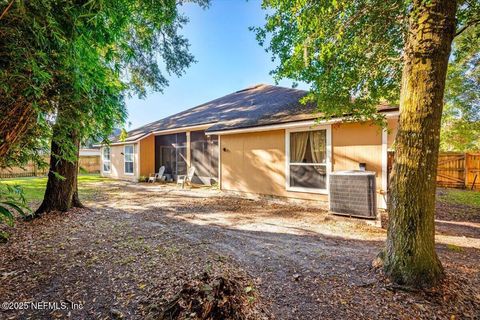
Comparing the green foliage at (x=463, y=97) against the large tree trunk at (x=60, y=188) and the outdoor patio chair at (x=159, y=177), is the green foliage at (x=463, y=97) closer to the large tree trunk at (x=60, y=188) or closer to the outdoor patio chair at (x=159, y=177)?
the large tree trunk at (x=60, y=188)

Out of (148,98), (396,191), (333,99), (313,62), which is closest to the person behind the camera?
(396,191)

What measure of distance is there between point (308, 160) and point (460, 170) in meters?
10.6

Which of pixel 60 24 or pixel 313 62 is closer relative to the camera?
pixel 60 24

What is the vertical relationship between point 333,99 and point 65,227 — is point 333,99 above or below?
above

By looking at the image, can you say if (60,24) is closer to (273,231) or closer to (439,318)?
(439,318)

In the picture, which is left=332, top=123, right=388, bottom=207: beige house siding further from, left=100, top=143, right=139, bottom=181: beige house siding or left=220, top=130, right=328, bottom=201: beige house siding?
left=100, top=143, right=139, bottom=181: beige house siding

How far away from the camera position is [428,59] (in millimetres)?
2660

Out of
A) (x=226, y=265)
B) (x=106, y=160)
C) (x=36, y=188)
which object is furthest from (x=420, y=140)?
(x=106, y=160)

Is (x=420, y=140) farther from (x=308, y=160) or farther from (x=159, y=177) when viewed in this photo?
(x=159, y=177)

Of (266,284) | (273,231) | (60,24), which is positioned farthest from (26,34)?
(273,231)

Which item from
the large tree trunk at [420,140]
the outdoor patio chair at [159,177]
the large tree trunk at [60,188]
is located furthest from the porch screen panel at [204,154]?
the large tree trunk at [420,140]

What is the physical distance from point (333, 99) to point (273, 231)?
3.05 m

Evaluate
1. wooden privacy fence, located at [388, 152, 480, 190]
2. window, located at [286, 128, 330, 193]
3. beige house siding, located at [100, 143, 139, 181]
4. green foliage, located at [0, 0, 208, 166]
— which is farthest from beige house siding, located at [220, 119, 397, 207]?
wooden privacy fence, located at [388, 152, 480, 190]

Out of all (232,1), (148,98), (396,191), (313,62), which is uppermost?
(232,1)
